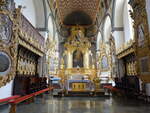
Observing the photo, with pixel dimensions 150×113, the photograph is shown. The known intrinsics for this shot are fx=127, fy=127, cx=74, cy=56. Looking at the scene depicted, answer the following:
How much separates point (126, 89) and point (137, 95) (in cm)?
118

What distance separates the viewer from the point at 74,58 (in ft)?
53.2

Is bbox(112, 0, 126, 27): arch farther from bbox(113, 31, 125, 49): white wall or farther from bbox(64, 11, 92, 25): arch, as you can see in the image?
bbox(64, 11, 92, 25): arch

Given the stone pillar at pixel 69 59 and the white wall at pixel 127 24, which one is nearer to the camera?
the white wall at pixel 127 24

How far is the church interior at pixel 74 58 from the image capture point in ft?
14.7

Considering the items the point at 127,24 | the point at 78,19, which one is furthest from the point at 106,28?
the point at 78,19

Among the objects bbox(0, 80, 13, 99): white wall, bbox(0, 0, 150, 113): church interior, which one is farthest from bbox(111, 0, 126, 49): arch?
bbox(0, 80, 13, 99): white wall

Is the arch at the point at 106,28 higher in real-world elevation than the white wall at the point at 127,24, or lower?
higher

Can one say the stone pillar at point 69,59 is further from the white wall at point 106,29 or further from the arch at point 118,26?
the arch at point 118,26

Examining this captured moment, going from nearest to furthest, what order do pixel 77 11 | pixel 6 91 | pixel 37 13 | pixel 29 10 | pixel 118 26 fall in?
pixel 6 91 < pixel 29 10 < pixel 118 26 < pixel 37 13 < pixel 77 11

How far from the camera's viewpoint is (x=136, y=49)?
5.59 metres

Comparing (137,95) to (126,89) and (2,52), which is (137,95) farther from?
(2,52)

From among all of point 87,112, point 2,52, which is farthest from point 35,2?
point 87,112

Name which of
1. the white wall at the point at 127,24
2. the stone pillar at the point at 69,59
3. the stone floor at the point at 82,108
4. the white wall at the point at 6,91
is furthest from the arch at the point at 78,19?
the stone floor at the point at 82,108

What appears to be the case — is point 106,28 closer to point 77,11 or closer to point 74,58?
point 74,58
